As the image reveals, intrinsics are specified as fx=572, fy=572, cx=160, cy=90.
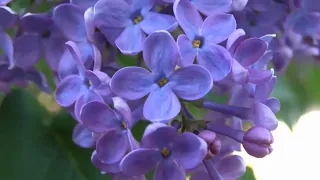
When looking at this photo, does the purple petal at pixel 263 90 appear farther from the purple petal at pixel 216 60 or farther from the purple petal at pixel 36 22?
the purple petal at pixel 36 22

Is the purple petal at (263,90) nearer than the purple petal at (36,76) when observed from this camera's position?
Yes

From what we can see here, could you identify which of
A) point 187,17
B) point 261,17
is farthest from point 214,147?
point 261,17

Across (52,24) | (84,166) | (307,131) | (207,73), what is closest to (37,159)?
(84,166)

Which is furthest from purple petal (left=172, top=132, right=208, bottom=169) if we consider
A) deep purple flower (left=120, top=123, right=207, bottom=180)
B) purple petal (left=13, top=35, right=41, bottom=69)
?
purple petal (left=13, top=35, right=41, bottom=69)

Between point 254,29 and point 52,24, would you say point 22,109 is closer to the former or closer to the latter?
point 52,24

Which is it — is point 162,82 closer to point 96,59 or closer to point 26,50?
point 96,59

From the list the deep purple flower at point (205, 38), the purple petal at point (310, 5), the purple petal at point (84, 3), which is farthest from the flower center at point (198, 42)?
the purple petal at point (310, 5)
